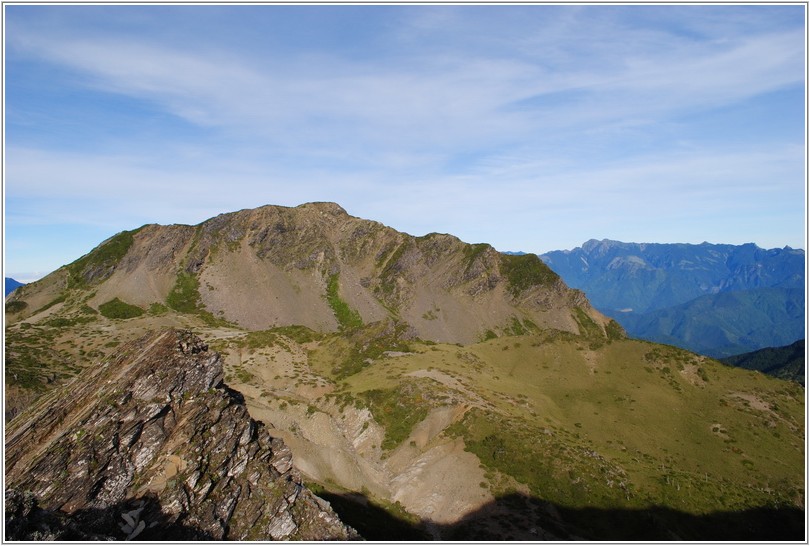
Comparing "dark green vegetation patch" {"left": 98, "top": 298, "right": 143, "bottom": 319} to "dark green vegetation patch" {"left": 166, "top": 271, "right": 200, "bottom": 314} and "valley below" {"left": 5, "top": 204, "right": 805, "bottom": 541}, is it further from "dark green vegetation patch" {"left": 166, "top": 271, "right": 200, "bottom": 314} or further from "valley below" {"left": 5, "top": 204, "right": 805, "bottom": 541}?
"valley below" {"left": 5, "top": 204, "right": 805, "bottom": 541}

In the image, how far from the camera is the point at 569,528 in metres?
39.2

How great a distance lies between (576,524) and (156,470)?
3581 centimetres

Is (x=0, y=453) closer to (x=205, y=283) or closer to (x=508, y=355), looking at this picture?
(x=508, y=355)

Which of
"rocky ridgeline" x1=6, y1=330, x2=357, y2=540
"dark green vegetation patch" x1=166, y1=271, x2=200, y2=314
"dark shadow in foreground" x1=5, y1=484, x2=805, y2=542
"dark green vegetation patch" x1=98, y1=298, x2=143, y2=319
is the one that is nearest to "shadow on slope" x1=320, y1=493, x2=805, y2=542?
"dark shadow in foreground" x1=5, y1=484, x2=805, y2=542

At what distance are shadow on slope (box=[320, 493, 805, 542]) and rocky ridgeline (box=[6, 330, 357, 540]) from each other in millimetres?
15640

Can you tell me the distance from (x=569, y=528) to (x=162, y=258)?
20555cm

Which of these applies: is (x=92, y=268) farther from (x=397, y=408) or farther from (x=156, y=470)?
(x=156, y=470)

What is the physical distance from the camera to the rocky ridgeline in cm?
2144

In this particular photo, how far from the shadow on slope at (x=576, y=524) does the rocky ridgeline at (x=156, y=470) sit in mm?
15640

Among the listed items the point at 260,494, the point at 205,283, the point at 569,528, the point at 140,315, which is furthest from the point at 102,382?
the point at 205,283

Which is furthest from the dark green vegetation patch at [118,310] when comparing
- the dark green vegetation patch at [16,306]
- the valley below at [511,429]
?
the valley below at [511,429]

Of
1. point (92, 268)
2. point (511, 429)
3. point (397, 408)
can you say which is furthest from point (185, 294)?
point (511, 429)

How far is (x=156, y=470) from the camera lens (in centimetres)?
2383

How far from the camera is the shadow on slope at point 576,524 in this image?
124ft
